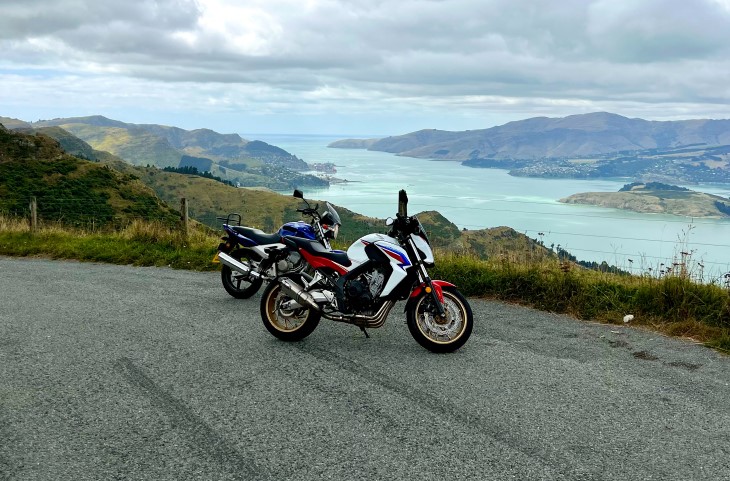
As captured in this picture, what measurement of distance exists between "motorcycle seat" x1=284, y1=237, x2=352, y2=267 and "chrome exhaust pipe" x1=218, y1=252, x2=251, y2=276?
1987mm

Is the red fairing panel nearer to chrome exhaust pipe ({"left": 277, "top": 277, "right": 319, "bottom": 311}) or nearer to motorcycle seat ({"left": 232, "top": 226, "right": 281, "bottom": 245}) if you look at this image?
chrome exhaust pipe ({"left": 277, "top": 277, "right": 319, "bottom": 311})

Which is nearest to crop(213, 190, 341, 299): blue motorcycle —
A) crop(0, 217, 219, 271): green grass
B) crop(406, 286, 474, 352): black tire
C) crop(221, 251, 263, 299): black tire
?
crop(221, 251, 263, 299): black tire

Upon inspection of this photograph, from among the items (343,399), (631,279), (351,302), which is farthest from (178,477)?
(631,279)

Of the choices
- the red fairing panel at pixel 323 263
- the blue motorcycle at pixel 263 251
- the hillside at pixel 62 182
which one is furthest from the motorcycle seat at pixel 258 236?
the hillside at pixel 62 182

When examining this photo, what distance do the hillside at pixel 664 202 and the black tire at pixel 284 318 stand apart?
A: 445ft

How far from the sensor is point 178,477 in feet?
11.8

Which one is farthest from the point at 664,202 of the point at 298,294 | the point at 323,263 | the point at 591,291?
the point at 298,294

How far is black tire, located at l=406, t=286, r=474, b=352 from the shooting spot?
5.88 m

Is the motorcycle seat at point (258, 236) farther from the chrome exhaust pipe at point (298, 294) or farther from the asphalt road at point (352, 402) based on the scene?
the chrome exhaust pipe at point (298, 294)

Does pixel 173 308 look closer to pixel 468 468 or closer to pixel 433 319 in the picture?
pixel 433 319

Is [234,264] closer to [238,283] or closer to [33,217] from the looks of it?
[238,283]

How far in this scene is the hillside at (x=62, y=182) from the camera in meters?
60.3

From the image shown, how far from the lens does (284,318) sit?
6.39 meters

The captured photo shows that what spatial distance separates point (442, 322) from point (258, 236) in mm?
3240
